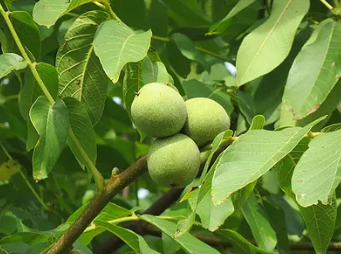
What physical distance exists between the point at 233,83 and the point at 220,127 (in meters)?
0.93

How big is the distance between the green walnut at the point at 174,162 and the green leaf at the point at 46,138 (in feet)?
0.65

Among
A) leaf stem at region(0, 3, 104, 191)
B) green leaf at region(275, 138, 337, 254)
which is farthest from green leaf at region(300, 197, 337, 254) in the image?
leaf stem at region(0, 3, 104, 191)

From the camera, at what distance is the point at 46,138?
148 cm

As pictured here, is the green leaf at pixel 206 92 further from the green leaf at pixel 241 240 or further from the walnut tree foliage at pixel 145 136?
the green leaf at pixel 241 240

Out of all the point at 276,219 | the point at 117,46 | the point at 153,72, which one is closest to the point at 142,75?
the point at 153,72

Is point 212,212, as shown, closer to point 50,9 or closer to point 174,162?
point 174,162

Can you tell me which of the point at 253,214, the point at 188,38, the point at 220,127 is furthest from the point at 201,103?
the point at 188,38

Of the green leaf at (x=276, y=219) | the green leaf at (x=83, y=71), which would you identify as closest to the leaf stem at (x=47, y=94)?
the green leaf at (x=83, y=71)

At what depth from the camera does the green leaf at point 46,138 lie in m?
1.48

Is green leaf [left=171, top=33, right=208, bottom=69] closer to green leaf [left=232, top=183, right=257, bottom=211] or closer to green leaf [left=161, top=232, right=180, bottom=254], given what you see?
green leaf [left=161, top=232, right=180, bottom=254]

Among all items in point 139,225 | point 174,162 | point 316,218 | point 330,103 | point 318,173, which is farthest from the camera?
point 139,225

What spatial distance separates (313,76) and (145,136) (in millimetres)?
450

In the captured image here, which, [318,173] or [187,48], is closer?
[318,173]

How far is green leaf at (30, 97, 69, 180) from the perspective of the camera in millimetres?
1480
